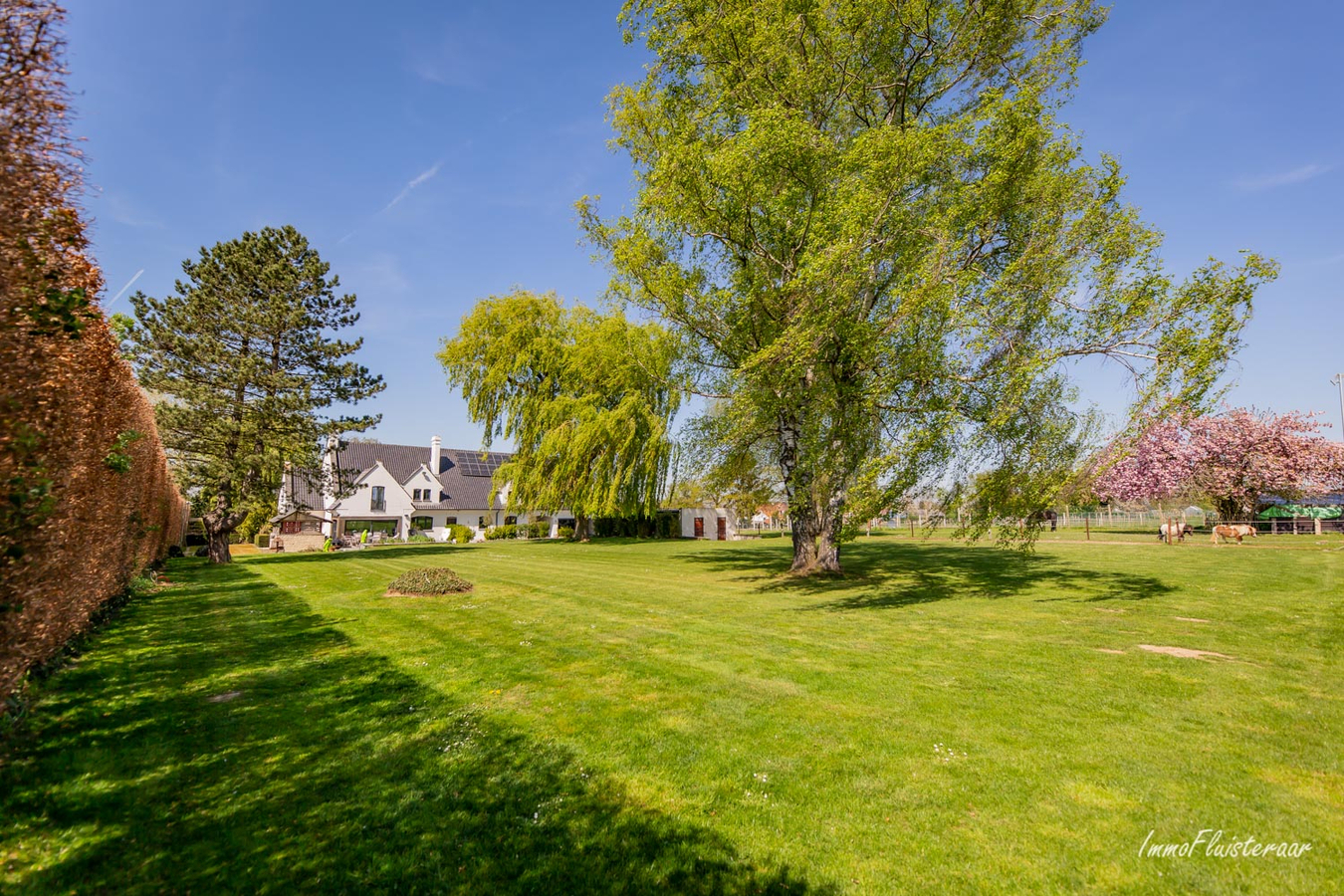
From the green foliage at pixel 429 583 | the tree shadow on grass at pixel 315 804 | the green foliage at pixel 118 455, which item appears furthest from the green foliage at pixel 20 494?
the green foliage at pixel 429 583

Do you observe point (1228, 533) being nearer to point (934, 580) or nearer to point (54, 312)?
point (934, 580)

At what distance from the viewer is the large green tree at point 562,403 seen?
33688mm

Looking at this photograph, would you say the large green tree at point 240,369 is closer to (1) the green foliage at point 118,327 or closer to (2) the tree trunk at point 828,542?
(1) the green foliage at point 118,327

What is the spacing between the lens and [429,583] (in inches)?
571

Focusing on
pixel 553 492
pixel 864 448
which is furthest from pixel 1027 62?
pixel 553 492

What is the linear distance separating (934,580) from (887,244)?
11.0 meters

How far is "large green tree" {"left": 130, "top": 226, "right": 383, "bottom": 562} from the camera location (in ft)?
76.2

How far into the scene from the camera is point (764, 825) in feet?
13.3

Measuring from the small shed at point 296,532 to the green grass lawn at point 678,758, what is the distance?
33.0 meters

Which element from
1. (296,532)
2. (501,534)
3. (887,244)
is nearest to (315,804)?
(887,244)

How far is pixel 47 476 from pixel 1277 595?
2222 centimetres

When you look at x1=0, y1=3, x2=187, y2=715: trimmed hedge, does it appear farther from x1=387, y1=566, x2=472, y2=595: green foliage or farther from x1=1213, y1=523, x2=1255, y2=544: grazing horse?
x1=1213, y1=523, x2=1255, y2=544: grazing horse

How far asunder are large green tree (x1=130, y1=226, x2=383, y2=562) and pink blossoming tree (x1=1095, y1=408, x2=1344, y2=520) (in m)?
51.0

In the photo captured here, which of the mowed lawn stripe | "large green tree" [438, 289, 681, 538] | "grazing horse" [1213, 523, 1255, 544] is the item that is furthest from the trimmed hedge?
"grazing horse" [1213, 523, 1255, 544]
